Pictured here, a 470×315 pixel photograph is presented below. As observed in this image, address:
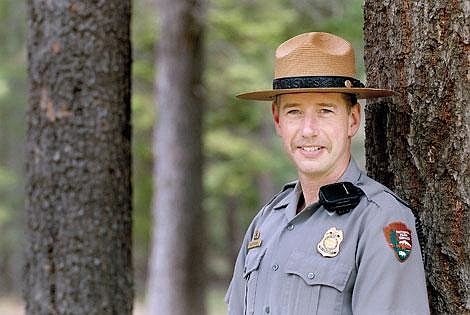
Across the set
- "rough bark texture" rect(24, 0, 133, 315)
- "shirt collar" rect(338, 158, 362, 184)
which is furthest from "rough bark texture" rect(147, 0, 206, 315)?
"shirt collar" rect(338, 158, 362, 184)

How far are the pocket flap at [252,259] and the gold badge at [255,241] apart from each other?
2 cm

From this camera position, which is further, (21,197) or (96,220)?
(21,197)

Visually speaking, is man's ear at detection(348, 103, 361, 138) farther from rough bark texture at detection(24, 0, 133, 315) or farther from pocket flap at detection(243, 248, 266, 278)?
rough bark texture at detection(24, 0, 133, 315)

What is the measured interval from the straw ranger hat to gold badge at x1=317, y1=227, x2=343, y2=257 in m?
0.46

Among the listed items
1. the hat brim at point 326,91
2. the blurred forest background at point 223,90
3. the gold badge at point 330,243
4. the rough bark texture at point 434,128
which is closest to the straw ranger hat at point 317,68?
the hat brim at point 326,91

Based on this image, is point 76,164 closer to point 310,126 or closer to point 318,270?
point 310,126

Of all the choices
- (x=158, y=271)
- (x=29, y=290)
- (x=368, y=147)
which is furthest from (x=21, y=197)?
(x=368, y=147)

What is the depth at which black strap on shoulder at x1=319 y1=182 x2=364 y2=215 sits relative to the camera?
255 centimetres

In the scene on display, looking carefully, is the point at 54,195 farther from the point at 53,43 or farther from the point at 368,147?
the point at 368,147

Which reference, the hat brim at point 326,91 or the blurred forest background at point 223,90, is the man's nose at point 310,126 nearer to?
the hat brim at point 326,91

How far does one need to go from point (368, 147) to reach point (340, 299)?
3.19 feet

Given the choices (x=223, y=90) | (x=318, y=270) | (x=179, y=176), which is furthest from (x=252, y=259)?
(x=223, y=90)

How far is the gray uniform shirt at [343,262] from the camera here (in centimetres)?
232

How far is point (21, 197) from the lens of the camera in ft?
84.6
